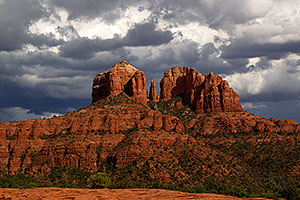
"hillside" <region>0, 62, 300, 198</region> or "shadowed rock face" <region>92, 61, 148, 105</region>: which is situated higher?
Result: "shadowed rock face" <region>92, 61, 148, 105</region>

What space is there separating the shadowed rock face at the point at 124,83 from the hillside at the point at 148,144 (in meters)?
0.52

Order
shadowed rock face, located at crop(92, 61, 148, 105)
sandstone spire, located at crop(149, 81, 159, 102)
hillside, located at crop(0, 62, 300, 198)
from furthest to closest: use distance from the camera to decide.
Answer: sandstone spire, located at crop(149, 81, 159, 102) < shadowed rock face, located at crop(92, 61, 148, 105) < hillside, located at crop(0, 62, 300, 198)

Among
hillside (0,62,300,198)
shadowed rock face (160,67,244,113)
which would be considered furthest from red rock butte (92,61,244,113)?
hillside (0,62,300,198)

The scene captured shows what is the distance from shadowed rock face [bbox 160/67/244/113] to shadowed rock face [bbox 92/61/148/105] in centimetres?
3039

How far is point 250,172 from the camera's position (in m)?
103

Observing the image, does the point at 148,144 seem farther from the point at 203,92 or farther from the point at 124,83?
the point at 203,92

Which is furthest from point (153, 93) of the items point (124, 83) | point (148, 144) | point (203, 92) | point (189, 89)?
point (148, 144)

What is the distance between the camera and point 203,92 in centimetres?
17050

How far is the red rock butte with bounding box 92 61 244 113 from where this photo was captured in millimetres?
158000

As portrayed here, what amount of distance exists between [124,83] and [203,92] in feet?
142

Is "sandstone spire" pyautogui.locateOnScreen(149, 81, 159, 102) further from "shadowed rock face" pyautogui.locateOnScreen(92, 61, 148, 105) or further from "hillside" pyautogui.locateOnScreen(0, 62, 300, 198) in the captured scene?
"hillside" pyautogui.locateOnScreen(0, 62, 300, 198)

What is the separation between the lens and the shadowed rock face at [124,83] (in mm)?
157000

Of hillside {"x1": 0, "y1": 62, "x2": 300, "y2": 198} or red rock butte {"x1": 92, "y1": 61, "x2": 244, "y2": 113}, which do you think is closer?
hillside {"x1": 0, "y1": 62, "x2": 300, "y2": 198}

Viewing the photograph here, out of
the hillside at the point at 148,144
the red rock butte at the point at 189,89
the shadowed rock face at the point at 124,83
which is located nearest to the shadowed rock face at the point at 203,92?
the red rock butte at the point at 189,89
